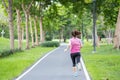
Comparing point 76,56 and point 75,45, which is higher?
point 75,45

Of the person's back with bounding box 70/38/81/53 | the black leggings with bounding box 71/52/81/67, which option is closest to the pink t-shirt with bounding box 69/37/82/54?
the person's back with bounding box 70/38/81/53

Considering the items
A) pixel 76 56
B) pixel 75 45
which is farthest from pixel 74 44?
pixel 76 56

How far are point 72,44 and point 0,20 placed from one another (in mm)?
80484

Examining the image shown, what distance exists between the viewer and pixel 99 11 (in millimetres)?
58844

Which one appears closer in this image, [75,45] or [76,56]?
[75,45]

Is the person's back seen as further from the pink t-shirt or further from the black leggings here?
the black leggings

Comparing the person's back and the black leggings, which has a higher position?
the person's back

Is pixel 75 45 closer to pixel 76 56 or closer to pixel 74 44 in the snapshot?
pixel 74 44

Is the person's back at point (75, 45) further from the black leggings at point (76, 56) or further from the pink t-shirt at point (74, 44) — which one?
the black leggings at point (76, 56)

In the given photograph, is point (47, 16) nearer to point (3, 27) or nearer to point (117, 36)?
point (117, 36)

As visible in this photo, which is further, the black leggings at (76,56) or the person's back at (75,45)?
the black leggings at (76,56)

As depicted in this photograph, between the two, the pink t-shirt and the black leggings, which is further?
the black leggings

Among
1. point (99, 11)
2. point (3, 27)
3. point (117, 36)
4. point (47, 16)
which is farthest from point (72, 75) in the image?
point (3, 27)

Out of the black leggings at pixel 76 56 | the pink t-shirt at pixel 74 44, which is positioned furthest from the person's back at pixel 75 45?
the black leggings at pixel 76 56
